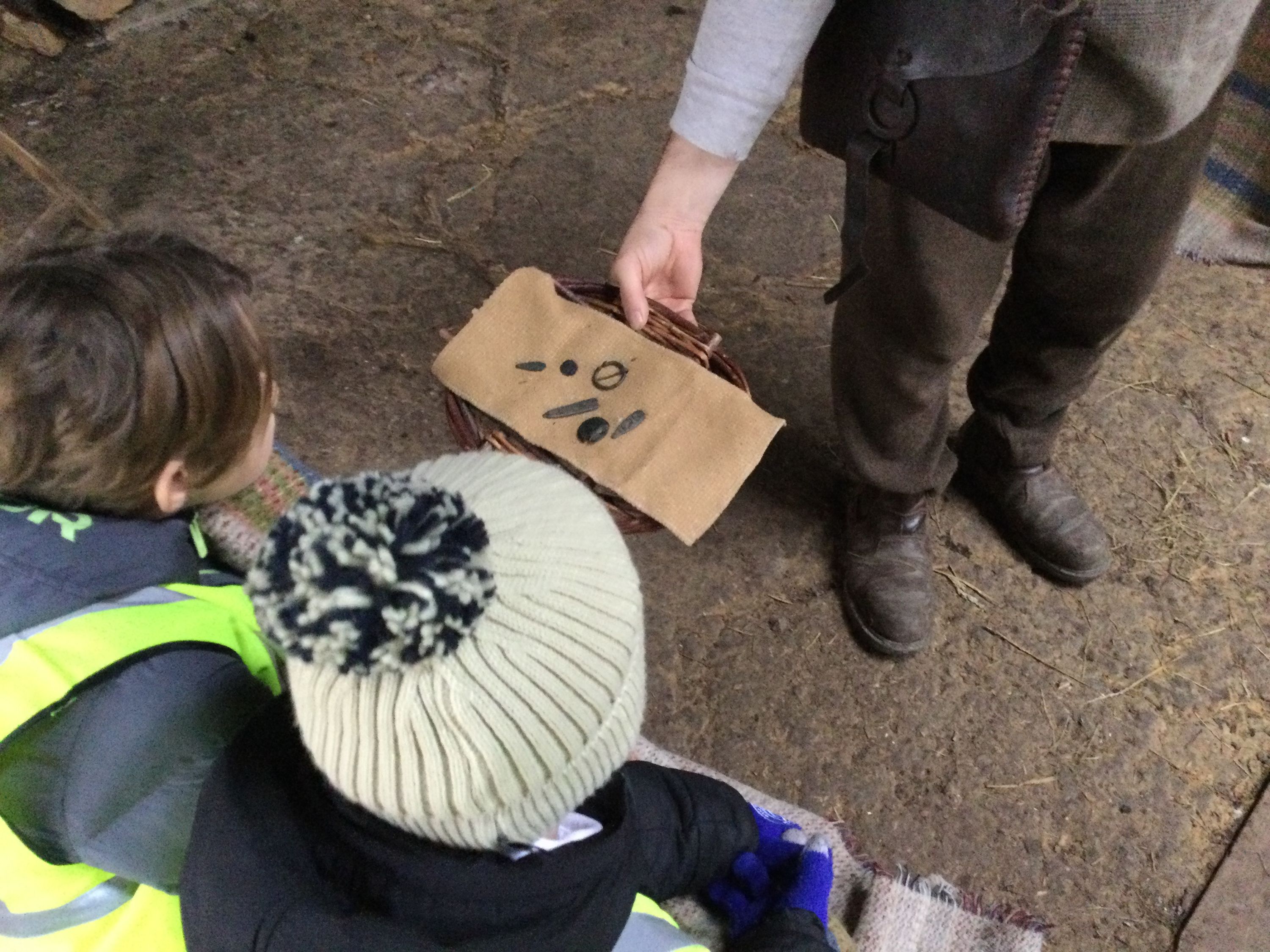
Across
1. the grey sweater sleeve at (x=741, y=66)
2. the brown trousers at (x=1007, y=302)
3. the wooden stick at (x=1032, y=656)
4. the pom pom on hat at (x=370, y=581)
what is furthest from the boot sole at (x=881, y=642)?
the pom pom on hat at (x=370, y=581)

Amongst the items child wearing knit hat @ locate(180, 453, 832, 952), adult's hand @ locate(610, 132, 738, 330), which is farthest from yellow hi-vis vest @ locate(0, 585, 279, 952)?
adult's hand @ locate(610, 132, 738, 330)

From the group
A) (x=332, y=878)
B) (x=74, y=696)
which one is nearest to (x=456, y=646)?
(x=332, y=878)

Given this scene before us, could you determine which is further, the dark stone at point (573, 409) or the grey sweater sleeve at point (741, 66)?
the dark stone at point (573, 409)

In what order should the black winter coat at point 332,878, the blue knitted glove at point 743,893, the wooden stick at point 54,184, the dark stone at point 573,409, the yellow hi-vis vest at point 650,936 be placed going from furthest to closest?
1. the wooden stick at point 54,184
2. the dark stone at point 573,409
3. the blue knitted glove at point 743,893
4. the yellow hi-vis vest at point 650,936
5. the black winter coat at point 332,878

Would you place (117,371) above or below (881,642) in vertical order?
above

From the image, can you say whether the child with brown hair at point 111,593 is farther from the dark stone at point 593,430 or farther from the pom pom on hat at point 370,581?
the dark stone at point 593,430

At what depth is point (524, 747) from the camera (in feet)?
2.09

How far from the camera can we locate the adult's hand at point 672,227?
1166 millimetres

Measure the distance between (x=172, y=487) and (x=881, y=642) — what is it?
1075 mm

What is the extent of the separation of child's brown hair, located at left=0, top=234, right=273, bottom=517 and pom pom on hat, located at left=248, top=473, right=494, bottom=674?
337mm

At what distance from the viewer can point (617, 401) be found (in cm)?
135

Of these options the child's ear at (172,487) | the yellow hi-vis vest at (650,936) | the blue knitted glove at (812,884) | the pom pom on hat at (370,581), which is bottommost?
the blue knitted glove at (812,884)

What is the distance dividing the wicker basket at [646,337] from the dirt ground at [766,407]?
42 cm

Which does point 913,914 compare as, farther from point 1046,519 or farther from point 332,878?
point 332,878
